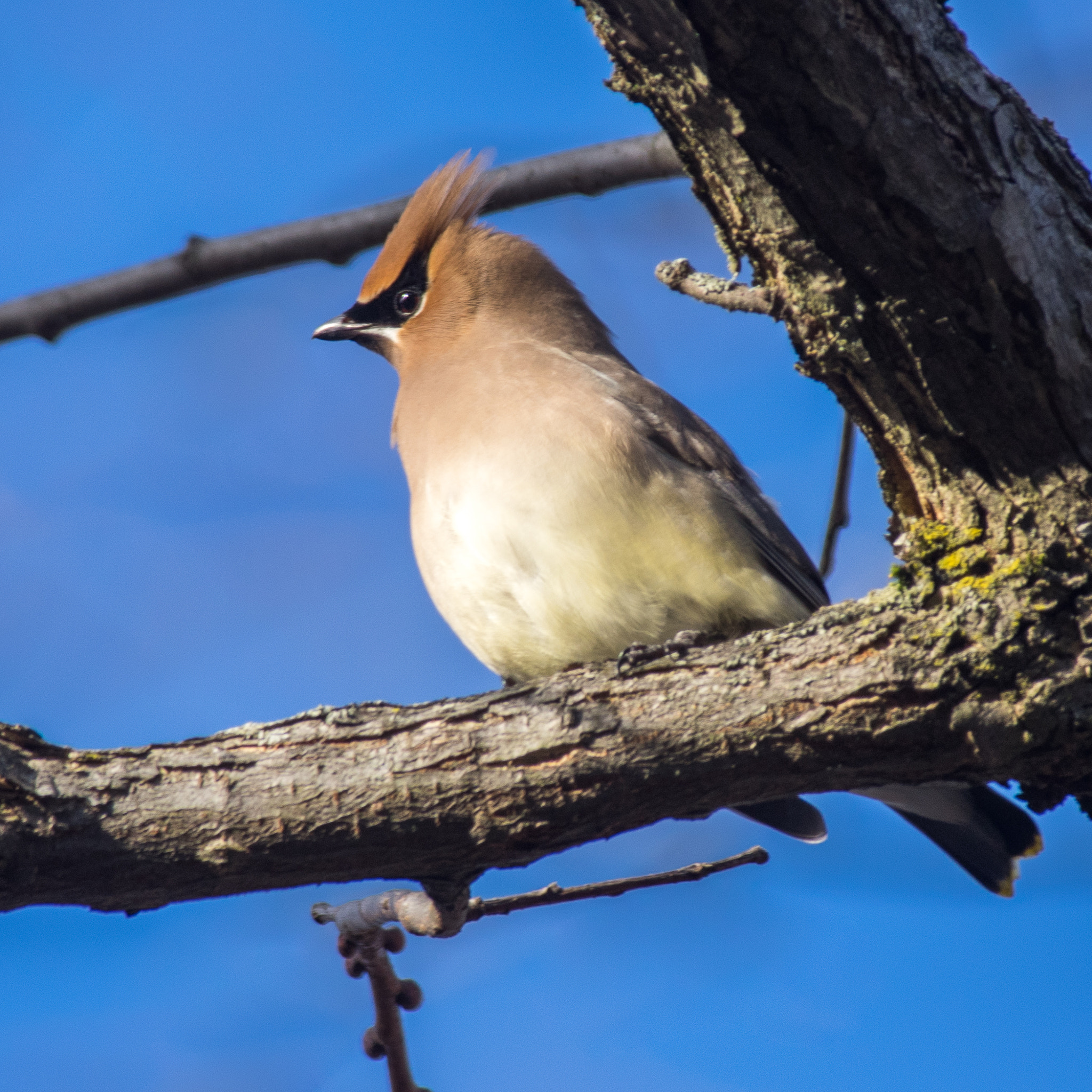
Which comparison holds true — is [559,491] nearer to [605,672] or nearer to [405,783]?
[605,672]

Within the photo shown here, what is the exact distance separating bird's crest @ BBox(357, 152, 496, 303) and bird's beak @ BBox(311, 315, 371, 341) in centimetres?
29

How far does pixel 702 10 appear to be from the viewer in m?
2.51

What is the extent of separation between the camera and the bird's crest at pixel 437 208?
5.53 meters

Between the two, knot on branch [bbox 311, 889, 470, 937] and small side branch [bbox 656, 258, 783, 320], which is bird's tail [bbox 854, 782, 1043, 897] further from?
small side branch [bbox 656, 258, 783, 320]

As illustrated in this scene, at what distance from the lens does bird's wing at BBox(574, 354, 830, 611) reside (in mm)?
4523

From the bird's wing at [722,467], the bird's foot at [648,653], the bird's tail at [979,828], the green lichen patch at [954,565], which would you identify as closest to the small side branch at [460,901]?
the bird's foot at [648,653]

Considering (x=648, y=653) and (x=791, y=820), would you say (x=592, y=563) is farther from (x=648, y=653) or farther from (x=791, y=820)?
(x=791, y=820)

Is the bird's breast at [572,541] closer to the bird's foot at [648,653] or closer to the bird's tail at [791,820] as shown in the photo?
the bird's foot at [648,653]

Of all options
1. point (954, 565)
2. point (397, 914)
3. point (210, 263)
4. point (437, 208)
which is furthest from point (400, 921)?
point (437, 208)

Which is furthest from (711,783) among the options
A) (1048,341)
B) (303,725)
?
(1048,341)

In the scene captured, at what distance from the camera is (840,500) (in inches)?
178

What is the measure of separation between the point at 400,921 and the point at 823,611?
130 cm

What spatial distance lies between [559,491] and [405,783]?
1297 mm

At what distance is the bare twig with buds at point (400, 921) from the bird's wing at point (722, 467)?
129 cm
